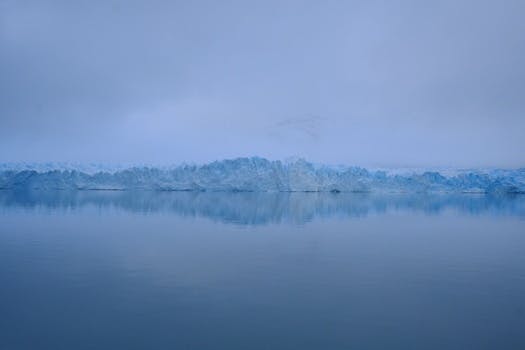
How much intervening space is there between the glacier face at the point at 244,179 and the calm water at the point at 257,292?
121 feet

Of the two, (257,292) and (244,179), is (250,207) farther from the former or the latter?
(244,179)

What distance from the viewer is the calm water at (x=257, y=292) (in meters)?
4.99

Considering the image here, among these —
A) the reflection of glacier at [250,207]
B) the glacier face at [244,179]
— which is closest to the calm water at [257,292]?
the reflection of glacier at [250,207]

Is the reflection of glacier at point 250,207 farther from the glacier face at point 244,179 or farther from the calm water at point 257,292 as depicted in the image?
the glacier face at point 244,179

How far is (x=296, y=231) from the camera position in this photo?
15.5 meters

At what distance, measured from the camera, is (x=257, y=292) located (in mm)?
6918

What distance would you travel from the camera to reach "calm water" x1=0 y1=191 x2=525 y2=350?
4.99m

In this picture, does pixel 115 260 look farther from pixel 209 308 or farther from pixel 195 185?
pixel 195 185

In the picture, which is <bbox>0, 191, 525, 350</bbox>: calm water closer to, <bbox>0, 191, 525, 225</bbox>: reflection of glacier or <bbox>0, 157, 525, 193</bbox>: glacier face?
<bbox>0, 191, 525, 225</bbox>: reflection of glacier

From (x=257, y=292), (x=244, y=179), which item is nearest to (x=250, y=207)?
(x=257, y=292)

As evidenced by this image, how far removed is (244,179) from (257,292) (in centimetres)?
4393

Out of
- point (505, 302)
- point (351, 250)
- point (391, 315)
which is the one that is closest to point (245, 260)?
point (351, 250)

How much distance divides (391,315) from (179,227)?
38.3 feet

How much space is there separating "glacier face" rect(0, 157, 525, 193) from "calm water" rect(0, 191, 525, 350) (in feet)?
121
